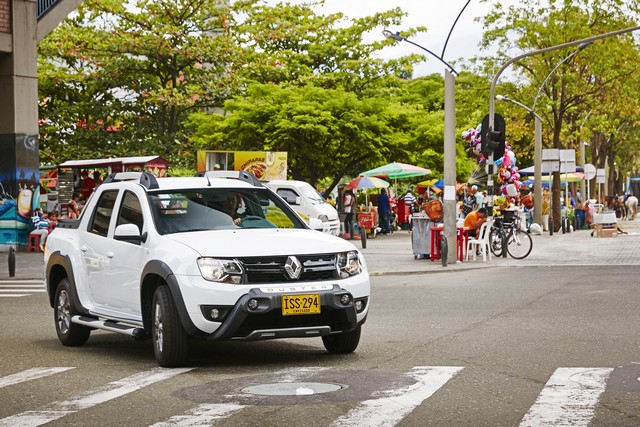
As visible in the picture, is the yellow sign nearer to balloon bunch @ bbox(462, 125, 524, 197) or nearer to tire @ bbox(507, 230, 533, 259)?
balloon bunch @ bbox(462, 125, 524, 197)

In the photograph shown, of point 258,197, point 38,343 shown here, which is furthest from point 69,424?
point 38,343

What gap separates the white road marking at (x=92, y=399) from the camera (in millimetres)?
7793

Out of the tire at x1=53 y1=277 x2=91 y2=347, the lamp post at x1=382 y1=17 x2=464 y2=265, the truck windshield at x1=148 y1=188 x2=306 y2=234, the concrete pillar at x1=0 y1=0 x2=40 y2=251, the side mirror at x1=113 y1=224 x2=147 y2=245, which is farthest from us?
the concrete pillar at x1=0 y1=0 x2=40 y2=251

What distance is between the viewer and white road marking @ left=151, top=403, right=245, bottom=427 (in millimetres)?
7535

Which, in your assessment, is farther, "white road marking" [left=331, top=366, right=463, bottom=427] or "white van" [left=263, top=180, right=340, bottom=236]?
"white van" [left=263, top=180, right=340, bottom=236]

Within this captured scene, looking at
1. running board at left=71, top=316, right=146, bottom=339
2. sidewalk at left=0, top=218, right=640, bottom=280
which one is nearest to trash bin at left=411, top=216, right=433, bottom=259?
sidewalk at left=0, top=218, right=640, bottom=280

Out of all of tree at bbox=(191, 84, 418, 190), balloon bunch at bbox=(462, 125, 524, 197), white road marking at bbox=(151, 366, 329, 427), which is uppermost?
tree at bbox=(191, 84, 418, 190)

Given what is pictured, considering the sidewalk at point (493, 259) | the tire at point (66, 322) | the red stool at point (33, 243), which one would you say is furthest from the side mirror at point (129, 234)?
the red stool at point (33, 243)

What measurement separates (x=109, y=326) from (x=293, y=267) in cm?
220

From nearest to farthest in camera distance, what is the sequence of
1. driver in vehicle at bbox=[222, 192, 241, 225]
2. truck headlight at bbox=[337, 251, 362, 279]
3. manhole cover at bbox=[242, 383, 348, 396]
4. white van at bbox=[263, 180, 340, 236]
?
1. manhole cover at bbox=[242, 383, 348, 396]
2. truck headlight at bbox=[337, 251, 362, 279]
3. driver in vehicle at bbox=[222, 192, 241, 225]
4. white van at bbox=[263, 180, 340, 236]

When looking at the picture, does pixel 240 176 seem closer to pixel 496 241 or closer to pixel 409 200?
pixel 496 241

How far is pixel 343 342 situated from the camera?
11062mm

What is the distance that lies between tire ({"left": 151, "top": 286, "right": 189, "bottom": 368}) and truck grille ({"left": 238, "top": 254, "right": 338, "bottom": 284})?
697mm

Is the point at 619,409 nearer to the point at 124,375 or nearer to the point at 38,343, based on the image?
the point at 124,375
